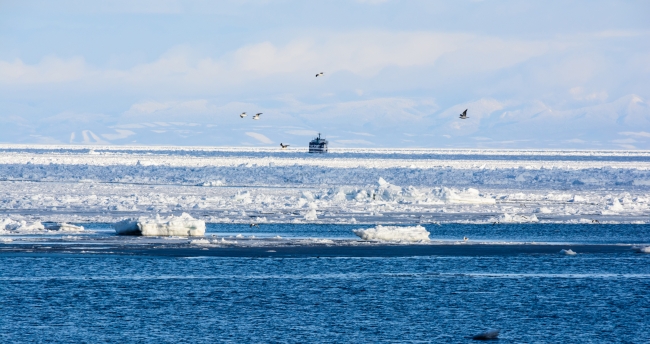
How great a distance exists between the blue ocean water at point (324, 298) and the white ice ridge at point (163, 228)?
3.82m

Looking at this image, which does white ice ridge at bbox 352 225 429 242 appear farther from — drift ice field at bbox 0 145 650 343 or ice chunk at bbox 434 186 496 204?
ice chunk at bbox 434 186 496 204

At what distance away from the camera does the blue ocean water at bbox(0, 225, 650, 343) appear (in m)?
15.0

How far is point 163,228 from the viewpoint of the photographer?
2641 centimetres

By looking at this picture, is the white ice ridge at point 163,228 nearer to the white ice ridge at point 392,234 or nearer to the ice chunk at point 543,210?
the white ice ridge at point 392,234

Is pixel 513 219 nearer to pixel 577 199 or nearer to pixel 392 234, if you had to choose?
pixel 392 234

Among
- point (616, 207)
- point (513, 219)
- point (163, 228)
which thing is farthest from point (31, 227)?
point (616, 207)

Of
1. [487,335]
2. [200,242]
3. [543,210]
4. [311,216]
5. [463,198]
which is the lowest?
[487,335]

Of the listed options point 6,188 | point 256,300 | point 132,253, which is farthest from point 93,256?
point 6,188

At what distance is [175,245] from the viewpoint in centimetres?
2452

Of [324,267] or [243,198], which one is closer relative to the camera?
[324,267]

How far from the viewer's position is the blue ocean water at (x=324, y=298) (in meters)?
15.0

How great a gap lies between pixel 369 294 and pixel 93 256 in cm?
679

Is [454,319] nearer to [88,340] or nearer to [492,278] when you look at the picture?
[492,278]

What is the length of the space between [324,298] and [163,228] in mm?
9416
